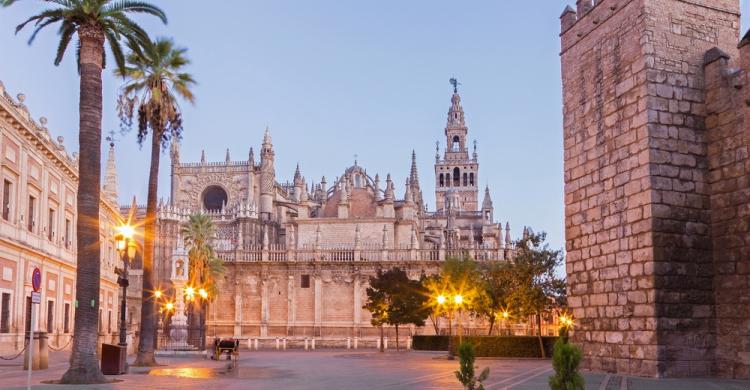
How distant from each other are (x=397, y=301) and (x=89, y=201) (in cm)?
3206

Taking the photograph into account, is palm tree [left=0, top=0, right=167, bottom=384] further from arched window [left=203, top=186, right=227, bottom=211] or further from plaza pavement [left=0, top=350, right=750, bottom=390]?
arched window [left=203, top=186, right=227, bottom=211]

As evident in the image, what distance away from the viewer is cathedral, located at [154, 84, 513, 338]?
202 feet

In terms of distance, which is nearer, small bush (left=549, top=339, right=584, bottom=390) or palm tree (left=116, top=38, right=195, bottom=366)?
small bush (left=549, top=339, right=584, bottom=390)

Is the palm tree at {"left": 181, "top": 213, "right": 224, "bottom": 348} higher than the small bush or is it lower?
higher

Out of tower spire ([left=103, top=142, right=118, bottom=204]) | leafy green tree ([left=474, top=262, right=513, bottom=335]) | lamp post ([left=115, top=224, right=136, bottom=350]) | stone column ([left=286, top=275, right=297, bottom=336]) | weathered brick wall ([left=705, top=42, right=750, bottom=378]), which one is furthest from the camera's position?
stone column ([left=286, top=275, right=297, bottom=336])

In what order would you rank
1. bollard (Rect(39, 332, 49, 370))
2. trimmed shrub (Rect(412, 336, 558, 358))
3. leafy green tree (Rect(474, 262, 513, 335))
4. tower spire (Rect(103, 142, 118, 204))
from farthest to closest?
tower spire (Rect(103, 142, 118, 204)) < leafy green tree (Rect(474, 262, 513, 335)) < trimmed shrub (Rect(412, 336, 558, 358)) < bollard (Rect(39, 332, 49, 370))

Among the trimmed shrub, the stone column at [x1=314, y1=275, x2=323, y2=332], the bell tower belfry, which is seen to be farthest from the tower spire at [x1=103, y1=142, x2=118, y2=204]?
the bell tower belfry

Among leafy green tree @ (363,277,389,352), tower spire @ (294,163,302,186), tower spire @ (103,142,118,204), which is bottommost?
leafy green tree @ (363,277,389,352)

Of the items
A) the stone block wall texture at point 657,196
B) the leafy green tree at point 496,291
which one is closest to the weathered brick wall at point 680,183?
the stone block wall texture at point 657,196

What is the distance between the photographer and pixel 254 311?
205ft

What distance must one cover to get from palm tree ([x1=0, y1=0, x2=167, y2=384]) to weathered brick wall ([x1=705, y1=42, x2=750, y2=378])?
43.1 feet

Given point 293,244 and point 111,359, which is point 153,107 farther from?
point 293,244

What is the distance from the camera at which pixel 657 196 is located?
1573 cm

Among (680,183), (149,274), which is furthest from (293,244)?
(680,183)
